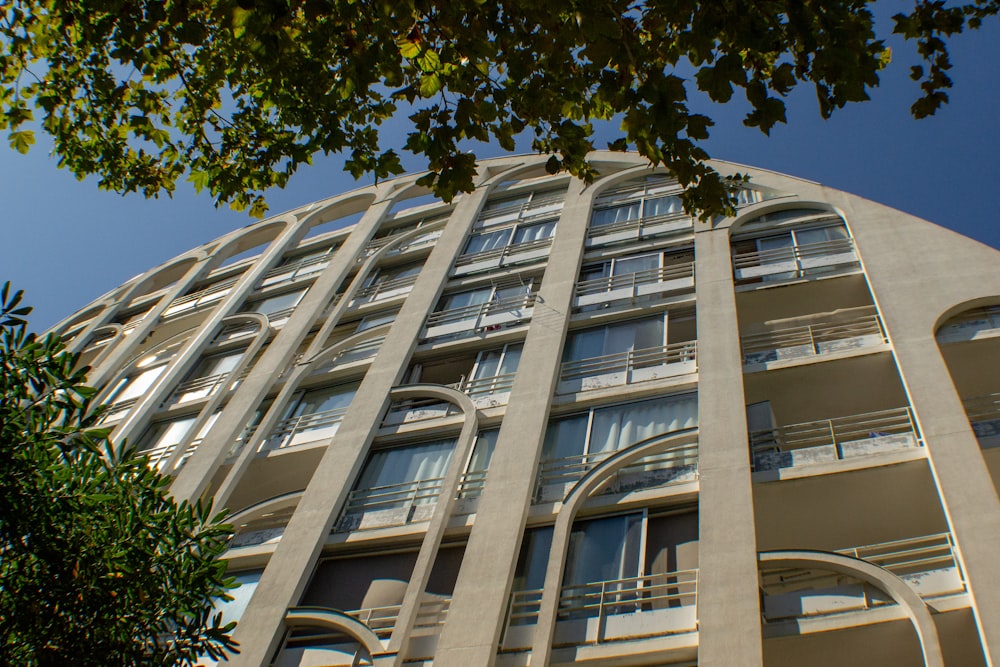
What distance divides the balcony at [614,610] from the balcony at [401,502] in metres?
2.34

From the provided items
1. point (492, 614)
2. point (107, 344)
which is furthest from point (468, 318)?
point (107, 344)

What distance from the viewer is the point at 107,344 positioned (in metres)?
26.8

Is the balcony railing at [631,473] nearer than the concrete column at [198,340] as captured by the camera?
Result: Yes

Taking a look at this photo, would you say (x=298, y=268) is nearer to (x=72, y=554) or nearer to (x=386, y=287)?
(x=386, y=287)

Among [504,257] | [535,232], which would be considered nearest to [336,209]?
[535,232]

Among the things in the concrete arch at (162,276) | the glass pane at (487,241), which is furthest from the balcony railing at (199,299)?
the glass pane at (487,241)

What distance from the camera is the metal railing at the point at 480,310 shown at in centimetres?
1845

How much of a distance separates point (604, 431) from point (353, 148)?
24.3 ft

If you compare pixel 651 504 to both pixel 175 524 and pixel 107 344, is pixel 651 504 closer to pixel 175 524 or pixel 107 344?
pixel 175 524

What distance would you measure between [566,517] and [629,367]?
436cm

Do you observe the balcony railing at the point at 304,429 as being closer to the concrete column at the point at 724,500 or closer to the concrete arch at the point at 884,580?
the concrete column at the point at 724,500

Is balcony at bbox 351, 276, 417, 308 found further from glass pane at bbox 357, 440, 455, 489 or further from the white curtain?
the white curtain

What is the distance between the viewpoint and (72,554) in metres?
7.86

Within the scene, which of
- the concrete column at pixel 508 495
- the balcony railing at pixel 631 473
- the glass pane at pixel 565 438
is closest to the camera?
the concrete column at pixel 508 495
